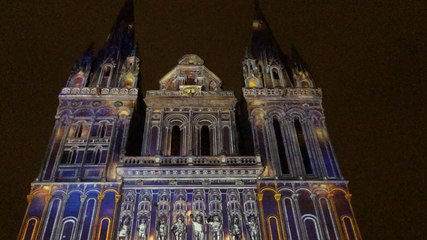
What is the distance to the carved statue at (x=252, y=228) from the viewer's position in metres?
23.0

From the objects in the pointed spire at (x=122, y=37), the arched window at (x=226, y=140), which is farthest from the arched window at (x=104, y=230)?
the pointed spire at (x=122, y=37)

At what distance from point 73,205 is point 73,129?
5158mm

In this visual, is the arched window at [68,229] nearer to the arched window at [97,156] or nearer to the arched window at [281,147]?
the arched window at [97,156]

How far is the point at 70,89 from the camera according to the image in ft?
99.4

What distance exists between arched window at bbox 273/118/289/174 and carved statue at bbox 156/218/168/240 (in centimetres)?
644

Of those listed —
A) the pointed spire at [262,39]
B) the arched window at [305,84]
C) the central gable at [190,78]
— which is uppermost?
the pointed spire at [262,39]

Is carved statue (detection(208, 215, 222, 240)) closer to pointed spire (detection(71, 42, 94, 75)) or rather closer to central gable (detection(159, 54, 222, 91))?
central gable (detection(159, 54, 222, 91))

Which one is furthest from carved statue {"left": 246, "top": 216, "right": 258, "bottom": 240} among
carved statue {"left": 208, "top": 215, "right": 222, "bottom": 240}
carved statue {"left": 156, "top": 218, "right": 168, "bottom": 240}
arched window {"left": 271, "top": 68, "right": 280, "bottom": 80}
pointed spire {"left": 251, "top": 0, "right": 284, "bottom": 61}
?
pointed spire {"left": 251, "top": 0, "right": 284, "bottom": 61}

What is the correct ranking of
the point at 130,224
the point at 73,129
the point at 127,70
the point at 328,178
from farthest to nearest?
the point at 127,70
the point at 73,129
the point at 328,178
the point at 130,224

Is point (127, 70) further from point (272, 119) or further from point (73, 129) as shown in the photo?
point (272, 119)

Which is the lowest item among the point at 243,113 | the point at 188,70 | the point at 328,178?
the point at 328,178

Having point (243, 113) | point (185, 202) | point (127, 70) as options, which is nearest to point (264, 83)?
point (243, 113)

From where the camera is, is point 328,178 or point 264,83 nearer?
point 328,178

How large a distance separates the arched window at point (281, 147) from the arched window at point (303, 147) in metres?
0.88
